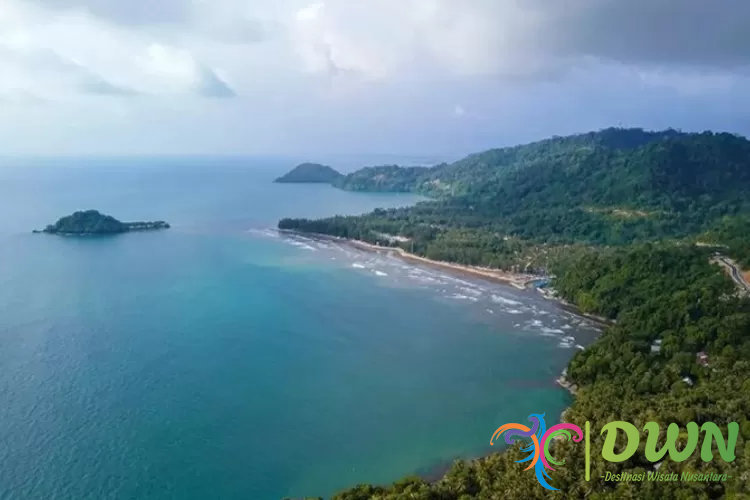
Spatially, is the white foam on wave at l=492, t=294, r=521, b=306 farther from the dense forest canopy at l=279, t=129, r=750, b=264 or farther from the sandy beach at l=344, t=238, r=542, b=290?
the dense forest canopy at l=279, t=129, r=750, b=264

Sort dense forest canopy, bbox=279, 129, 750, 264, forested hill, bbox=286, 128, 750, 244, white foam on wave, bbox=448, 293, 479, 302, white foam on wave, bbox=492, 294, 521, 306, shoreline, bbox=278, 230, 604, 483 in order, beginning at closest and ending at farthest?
shoreline, bbox=278, 230, 604, 483, white foam on wave, bbox=492, 294, 521, 306, white foam on wave, bbox=448, 293, 479, 302, dense forest canopy, bbox=279, 129, 750, 264, forested hill, bbox=286, 128, 750, 244

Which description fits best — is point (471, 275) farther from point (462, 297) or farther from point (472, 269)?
point (462, 297)

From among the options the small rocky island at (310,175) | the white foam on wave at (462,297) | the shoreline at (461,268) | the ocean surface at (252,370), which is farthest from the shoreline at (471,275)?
the small rocky island at (310,175)

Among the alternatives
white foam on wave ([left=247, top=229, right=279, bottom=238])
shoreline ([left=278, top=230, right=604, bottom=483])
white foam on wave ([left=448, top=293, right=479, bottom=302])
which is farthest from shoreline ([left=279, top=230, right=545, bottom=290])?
white foam on wave ([left=247, top=229, right=279, bottom=238])

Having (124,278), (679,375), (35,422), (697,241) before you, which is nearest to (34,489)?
(35,422)

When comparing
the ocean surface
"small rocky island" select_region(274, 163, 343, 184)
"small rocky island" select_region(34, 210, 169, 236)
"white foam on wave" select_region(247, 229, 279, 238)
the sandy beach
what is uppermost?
"small rocky island" select_region(274, 163, 343, 184)
